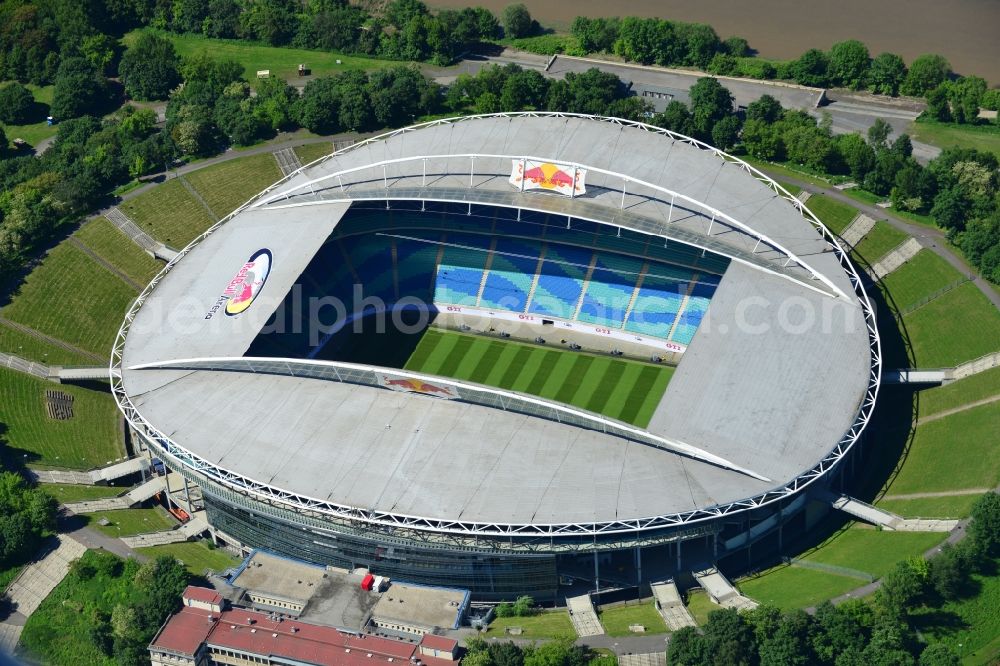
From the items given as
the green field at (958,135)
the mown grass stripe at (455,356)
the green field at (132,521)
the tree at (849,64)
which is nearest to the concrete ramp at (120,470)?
the green field at (132,521)

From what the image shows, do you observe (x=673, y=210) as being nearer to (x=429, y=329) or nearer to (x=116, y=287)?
(x=429, y=329)

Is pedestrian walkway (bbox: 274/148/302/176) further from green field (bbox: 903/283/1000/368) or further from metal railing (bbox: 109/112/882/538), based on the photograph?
green field (bbox: 903/283/1000/368)

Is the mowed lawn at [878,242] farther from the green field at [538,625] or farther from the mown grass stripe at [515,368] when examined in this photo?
the green field at [538,625]

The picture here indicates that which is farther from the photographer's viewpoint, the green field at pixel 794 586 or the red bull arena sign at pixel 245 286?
the red bull arena sign at pixel 245 286

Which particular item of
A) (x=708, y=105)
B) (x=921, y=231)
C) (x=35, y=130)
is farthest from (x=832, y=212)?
(x=35, y=130)

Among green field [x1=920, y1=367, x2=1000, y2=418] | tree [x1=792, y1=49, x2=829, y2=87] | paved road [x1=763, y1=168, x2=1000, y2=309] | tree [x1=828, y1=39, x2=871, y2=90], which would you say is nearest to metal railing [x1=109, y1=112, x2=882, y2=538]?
green field [x1=920, y1=367, x2=1000, y2=418]

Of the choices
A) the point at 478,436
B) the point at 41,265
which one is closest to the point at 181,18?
the point at 41,265
